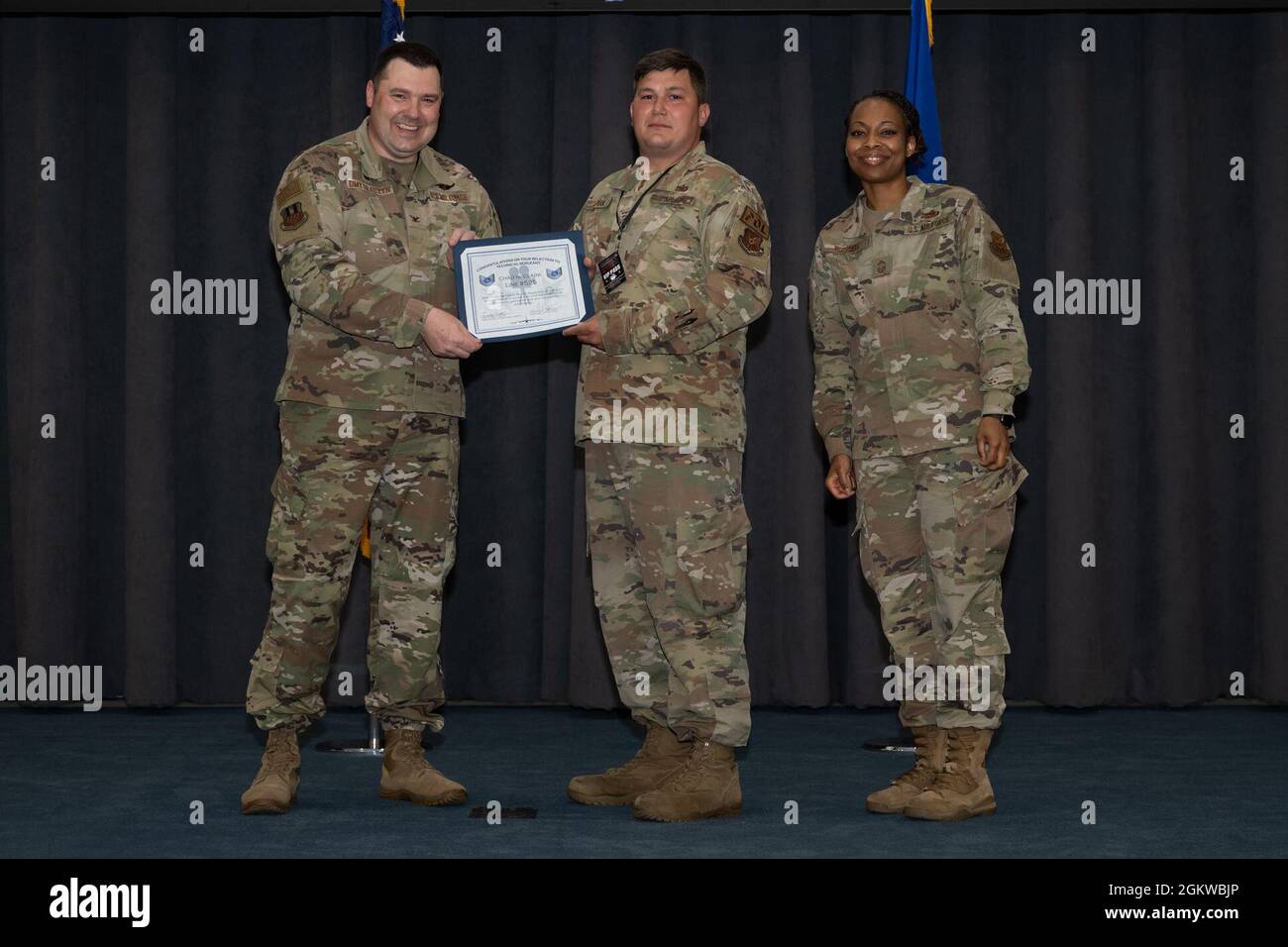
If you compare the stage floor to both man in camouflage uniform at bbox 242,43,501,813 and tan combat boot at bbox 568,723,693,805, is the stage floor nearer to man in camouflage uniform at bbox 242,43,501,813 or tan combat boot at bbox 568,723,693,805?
tan combat boot at bbox 568,723,693,805

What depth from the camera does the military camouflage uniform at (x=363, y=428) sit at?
2.95 metres

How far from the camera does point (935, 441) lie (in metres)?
2.98

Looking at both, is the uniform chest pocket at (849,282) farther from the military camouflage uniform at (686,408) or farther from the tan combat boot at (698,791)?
the tan combat boot at (698,791)

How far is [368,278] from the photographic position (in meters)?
2.96

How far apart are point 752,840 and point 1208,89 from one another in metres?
3.48

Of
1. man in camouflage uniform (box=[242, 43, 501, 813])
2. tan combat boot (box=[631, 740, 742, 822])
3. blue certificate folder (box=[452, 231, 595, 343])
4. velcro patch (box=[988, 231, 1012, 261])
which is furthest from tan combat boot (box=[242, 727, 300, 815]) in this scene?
velcro patch (box=[988, 231, 1012, 261])

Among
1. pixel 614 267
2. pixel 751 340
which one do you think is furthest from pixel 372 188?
pixel 751 340

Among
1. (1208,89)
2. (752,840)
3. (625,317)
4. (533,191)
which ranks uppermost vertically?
(1208,89)

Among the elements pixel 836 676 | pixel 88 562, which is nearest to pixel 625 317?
pixel 836 676

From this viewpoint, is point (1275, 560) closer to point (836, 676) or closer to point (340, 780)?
point (836, 676)

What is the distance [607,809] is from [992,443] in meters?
1.19

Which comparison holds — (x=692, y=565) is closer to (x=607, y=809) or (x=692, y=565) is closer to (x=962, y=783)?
(x=607, y=809)

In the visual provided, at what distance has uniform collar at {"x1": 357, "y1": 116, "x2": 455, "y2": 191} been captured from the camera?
Result: 3053 mm

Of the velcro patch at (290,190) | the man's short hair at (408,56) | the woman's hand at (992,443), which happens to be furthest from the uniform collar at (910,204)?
the velcro patch at (290,190)
